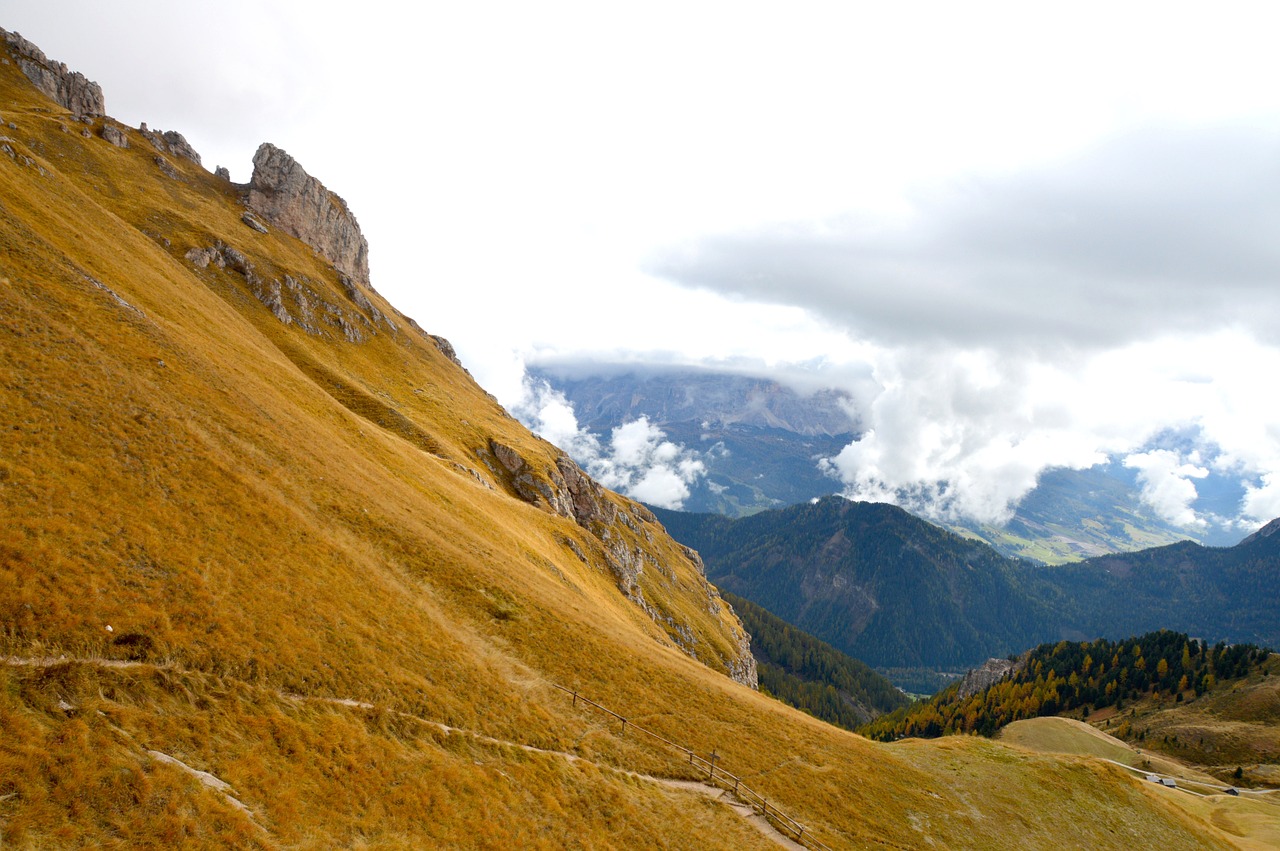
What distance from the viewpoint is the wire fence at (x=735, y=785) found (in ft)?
121

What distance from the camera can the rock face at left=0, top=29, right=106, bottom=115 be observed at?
16412 centimetres

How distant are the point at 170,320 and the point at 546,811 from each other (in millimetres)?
64283

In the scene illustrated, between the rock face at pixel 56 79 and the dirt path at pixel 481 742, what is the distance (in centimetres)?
22131

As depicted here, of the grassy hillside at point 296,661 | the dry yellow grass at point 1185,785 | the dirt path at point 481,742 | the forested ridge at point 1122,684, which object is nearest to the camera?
the dirt path at point 481,742

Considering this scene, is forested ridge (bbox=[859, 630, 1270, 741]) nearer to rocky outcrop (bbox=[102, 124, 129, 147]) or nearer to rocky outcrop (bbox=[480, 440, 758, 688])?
rocky outcrop (bbox=[480, 440, 758, 688])

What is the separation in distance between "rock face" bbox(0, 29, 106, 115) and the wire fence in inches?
8960

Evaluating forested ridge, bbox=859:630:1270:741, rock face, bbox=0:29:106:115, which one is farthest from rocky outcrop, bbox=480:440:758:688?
rock face, bbox=0:29:106:115

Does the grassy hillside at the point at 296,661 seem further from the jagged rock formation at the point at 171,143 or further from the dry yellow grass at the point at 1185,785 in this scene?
the jagged rock formation at the point at 171,143

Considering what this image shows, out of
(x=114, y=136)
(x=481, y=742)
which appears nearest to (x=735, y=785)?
(x=481, y=742)

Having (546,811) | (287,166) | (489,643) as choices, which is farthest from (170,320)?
(287,166)

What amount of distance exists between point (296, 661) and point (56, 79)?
9456 inches

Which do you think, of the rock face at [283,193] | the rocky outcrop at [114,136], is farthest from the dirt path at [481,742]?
the rocky outcrop at [114,136]

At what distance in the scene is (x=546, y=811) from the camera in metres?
28.9

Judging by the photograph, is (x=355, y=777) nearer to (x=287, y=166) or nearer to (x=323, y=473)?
(x=323, y=473)
